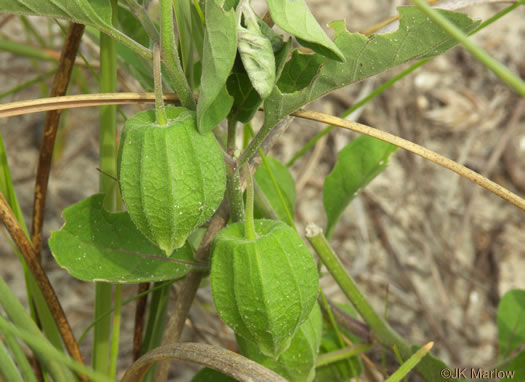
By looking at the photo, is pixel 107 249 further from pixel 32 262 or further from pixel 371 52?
pixel 371 52

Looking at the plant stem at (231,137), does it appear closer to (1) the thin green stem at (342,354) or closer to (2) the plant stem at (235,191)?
(2) the plant stem at (235,191)

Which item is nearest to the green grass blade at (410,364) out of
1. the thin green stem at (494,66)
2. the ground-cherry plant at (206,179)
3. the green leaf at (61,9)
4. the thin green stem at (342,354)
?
the ground-cherry plant at (206,179)

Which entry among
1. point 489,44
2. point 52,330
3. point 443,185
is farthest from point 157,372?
point 489,44

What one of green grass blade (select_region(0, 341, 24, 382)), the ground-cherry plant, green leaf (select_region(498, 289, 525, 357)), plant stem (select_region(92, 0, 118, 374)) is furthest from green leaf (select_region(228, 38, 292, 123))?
green leaf (select_region(498, 289, 525, 357))

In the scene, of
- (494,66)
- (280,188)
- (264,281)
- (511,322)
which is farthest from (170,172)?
(511,322)

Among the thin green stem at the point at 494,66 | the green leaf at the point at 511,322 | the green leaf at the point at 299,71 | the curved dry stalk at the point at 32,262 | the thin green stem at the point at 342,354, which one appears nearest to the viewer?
the thin green stem at the point at 494,66

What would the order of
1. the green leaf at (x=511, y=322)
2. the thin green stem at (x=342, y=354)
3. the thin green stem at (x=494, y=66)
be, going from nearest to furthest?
the thin green stem at (x=494, y=66) → the thin green stem at (x=342, y=354) → the green leaf at (x=511, y=322)

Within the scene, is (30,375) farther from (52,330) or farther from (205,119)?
(205,119)
